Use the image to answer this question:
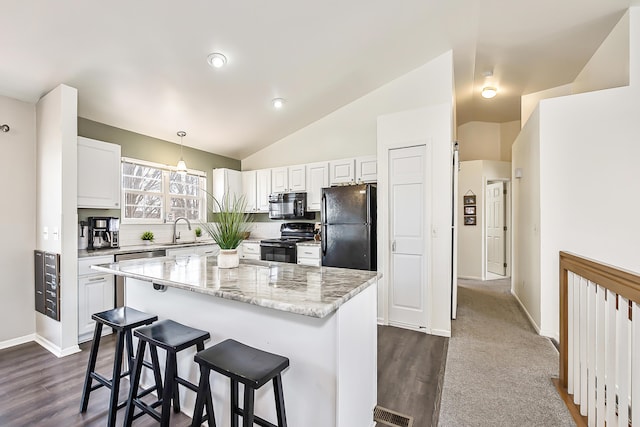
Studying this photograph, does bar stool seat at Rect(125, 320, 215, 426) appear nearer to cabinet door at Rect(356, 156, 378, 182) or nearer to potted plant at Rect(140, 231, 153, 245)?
potted plant at Rect(140, 231, 153, 245)

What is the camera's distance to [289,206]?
477cm

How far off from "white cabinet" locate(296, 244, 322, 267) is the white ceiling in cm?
205

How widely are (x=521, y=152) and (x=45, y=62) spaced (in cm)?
561

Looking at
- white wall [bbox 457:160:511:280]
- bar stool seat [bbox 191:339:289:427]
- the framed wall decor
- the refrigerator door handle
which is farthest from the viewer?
the framed wall decor

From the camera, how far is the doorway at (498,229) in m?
6.52

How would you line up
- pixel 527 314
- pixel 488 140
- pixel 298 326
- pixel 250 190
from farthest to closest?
pixel 488 140 < pixel 250 190 < pixel 527 314 < pixel 298 326

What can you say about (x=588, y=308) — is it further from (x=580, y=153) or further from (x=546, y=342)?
(x=580, y=153)

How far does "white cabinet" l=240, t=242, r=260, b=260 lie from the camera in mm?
4883

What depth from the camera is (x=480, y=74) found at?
14.5 ft

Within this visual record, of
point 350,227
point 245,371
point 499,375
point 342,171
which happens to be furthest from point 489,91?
point 245,371

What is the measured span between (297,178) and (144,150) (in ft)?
7.49

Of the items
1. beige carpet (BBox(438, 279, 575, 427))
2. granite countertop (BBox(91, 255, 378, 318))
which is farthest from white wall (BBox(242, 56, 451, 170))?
granite countertop (BBox(91, 255, 378, 318))

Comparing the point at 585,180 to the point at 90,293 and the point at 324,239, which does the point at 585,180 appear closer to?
the point at 324,239

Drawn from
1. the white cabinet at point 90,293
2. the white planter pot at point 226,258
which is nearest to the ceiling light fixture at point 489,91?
the white planter pot at point 226,258
